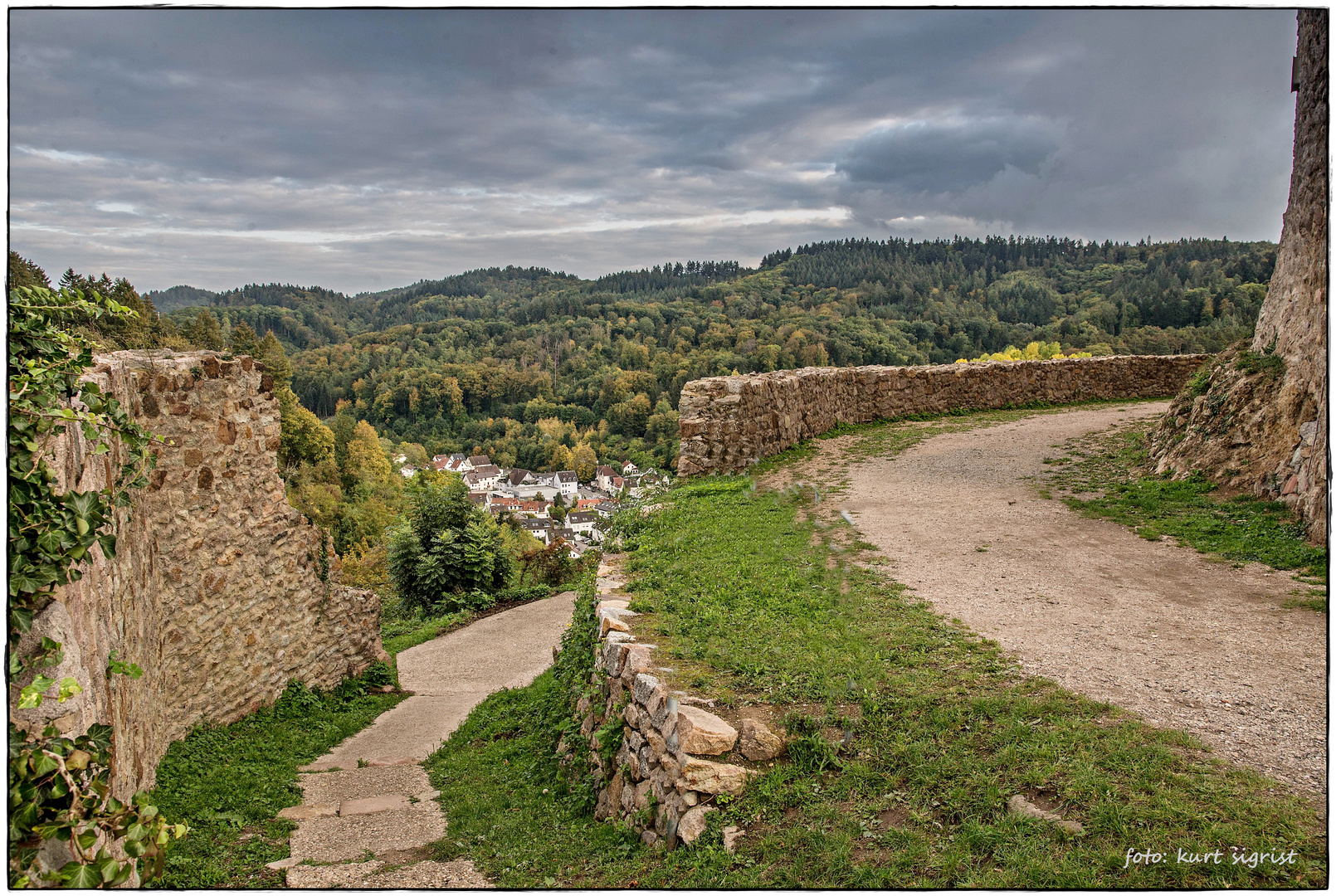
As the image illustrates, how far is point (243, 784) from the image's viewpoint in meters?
5.00

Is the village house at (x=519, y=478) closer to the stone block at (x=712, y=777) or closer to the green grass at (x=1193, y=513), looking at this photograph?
the green grass at (x=1193, y=513)

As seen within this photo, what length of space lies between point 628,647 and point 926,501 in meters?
4.90

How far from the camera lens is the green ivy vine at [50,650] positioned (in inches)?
87.0

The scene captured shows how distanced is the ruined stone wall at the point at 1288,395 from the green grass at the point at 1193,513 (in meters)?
0.18

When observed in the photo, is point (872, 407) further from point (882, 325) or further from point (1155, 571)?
point (882, 325)

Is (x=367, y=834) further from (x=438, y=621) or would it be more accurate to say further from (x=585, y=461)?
(x=585, y=461)

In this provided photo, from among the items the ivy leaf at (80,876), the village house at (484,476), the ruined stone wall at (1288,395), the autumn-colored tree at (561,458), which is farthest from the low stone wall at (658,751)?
the village house at (484,476)

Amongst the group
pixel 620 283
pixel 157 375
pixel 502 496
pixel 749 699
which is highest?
pixel 620 283

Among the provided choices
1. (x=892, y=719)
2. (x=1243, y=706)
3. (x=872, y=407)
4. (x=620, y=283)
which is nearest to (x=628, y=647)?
(x=892, y=719)

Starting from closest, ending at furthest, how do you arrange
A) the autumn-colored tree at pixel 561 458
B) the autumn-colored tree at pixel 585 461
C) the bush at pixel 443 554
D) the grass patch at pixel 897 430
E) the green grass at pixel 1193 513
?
the green grass at pixel 1193 513 < the grass patch at pixel 897 430 < the bush at pixel 443 554 < the autumn-colored tree at pixel 585 461 < the autumn-colored tree at pixel 561 458

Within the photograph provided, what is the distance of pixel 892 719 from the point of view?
3.65 m

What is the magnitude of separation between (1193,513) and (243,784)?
816cm

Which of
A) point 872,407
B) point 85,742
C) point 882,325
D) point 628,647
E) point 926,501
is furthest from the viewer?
point 882,325

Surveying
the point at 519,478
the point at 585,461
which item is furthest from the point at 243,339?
the point at 519,478
